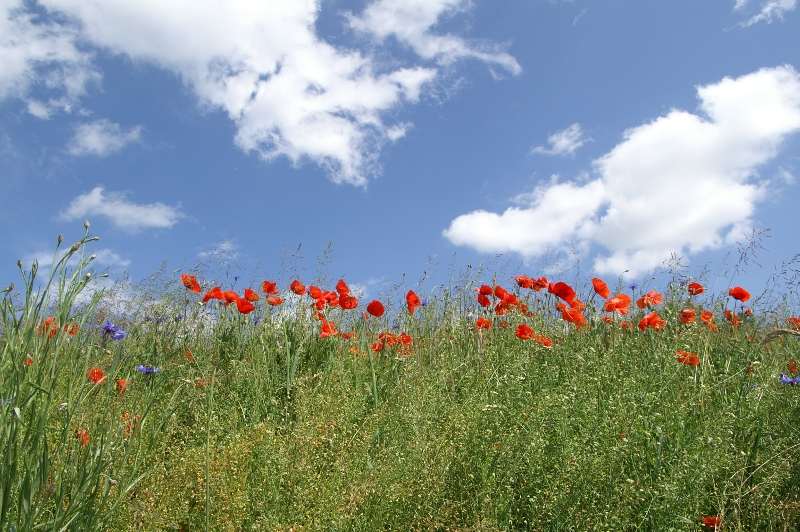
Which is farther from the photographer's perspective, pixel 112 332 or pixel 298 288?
pixel 298 288

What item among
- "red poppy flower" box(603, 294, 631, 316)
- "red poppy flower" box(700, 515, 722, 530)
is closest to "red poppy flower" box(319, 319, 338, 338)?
"red poppy flower" box(603, 294, 631, 316)

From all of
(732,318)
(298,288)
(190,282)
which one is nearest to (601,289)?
(732,318)

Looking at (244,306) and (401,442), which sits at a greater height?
(244,306)

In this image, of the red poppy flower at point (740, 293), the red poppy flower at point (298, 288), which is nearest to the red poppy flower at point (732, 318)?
the red poppy flower at point (740, 293)

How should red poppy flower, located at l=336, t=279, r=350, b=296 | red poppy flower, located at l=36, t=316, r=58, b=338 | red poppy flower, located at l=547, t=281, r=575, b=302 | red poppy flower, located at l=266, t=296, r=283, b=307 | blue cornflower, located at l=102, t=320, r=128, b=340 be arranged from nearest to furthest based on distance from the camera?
1. red poppy flower, located at l=36, t=316, r=58, b=338
2. blue cornflower, located at l=102, t=320, r=128, b=340
3. red poppy flower, located at l=547, t=281, r=575, b=302
4. red poppy flower, located at l=336, t=279, r=350, b=296
5. red poppy flower, located at l=266, t=296, r=283, b=307

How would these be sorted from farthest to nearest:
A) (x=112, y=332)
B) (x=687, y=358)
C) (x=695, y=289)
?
(x=695, y=289) < (x=112, y=332) < (x=687, y=358)

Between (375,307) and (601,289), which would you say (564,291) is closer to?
(601,289)

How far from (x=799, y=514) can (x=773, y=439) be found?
71cm

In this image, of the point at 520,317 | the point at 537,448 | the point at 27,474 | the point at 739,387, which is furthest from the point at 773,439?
the point at 27,474

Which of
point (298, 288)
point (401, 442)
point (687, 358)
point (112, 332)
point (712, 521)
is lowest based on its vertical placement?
point (712, 521)

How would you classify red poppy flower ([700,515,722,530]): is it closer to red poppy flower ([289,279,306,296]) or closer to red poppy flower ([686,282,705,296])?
red poppy flower ([686,282,705,296])

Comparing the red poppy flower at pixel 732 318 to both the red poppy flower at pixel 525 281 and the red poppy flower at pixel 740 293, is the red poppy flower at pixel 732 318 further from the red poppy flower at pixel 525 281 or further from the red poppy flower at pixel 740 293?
the red poppy flower at pixel 525 281

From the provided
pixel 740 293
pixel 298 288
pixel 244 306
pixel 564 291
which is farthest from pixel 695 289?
pixel 244 306

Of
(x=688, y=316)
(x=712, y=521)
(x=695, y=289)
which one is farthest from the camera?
(x=695, y=289)
